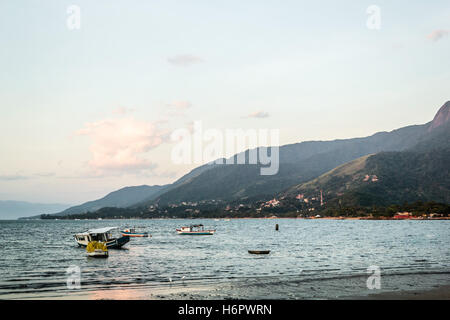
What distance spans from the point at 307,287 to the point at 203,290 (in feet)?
27.0

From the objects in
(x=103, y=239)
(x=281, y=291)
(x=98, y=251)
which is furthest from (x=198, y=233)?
(x=281, y=291)

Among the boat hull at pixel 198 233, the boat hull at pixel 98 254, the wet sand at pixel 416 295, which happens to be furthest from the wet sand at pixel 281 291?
the boat hull at pixel 198 233

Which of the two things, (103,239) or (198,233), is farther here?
(198,233)

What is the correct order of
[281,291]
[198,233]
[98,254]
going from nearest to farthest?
[281,291], [98,254], [198,233]

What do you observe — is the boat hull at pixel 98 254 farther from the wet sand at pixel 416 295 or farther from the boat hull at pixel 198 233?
the boat hull at pixel 198 233

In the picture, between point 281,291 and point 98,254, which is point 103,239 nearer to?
point 98,254

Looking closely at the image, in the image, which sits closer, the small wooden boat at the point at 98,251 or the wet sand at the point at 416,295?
the wet sand at the point at 416,295

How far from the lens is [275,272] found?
139 ft

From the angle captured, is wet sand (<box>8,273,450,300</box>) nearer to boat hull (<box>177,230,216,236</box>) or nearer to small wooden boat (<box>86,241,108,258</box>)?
small wooden boat (<box>86,241,108,258</box>)

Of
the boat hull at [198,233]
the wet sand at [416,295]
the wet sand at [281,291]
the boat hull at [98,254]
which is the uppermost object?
the wet sand at [416,295]
